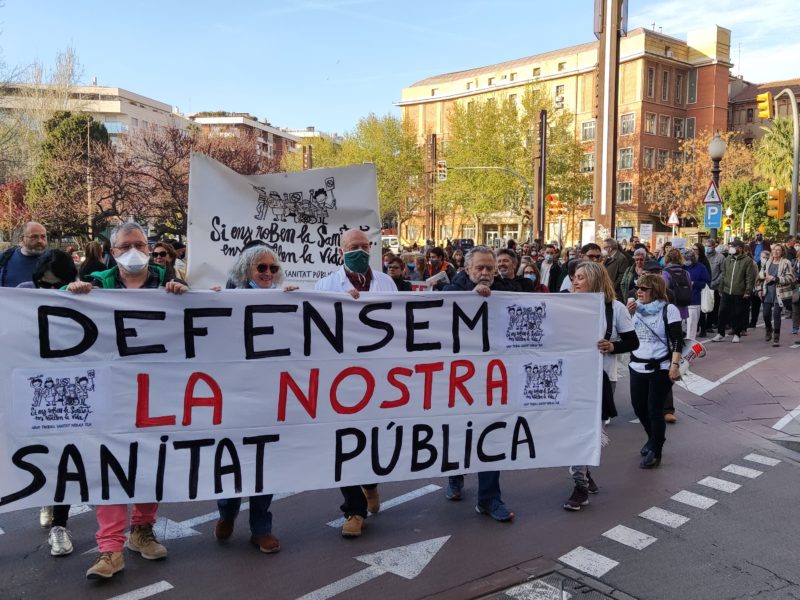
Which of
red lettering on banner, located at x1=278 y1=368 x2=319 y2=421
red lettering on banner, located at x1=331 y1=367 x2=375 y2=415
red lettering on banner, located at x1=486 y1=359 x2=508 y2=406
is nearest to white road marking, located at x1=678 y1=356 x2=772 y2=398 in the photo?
red lettering on banner, located at x1=486 y1=359 x2=508 y2=406

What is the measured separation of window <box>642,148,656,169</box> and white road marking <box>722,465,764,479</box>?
2151 inches

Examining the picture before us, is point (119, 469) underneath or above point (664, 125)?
underneath

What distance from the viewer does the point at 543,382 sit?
16.0 ft

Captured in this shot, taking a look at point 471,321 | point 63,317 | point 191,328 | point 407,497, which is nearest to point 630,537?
point 407,497

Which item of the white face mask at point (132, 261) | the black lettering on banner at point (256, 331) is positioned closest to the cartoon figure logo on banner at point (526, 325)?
the black lettering on banner at point (256, 331)

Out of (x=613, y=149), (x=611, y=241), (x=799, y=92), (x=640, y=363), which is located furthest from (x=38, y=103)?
(x=799, y=92)

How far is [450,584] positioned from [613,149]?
60.4 feet

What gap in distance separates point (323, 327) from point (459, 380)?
0.96 meters

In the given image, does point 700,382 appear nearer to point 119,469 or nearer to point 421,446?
point 421,446

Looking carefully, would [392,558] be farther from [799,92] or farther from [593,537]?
[799,92]

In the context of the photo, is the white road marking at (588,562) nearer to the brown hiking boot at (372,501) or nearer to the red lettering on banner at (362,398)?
the brown hiking boot at (372,501)

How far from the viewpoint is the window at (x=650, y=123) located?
57.2m

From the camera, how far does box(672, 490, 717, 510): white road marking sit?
17.2 feet

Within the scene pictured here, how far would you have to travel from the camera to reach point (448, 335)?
4711 millimetres
